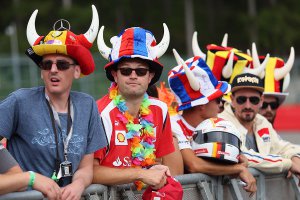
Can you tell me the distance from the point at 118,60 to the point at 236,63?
128 inches

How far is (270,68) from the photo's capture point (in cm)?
1022

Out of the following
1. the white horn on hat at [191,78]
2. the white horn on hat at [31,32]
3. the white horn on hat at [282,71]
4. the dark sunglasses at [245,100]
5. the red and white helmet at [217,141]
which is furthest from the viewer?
the white horn on hat at [282,71]

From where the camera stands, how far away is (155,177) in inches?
243

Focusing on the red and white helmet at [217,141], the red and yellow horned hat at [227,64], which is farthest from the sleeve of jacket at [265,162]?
the red and yellow horned hat at [227,64]

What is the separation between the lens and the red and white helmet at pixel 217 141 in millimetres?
7090

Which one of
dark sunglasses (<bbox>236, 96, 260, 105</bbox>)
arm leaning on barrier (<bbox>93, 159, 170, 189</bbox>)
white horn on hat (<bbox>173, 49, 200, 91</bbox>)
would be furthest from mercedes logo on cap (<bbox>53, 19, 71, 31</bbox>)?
dark sunglasses (<bbox>236, 96, 260, 105</bbox>)

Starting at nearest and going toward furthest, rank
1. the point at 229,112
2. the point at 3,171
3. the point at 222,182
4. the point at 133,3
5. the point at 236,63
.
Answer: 1. the point at 3,171
2. the point at 222,182
3. the point at 229,112
4. the point at 236,63
5. the point at 133,3

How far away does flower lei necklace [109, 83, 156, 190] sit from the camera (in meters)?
6.63

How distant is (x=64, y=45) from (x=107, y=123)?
2.55ft

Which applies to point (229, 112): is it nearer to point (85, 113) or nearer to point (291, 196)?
point (291, 196)

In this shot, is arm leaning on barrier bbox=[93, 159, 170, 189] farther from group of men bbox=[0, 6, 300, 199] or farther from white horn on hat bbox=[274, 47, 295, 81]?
white horn on hat bbox=[274, 47, 295, 81]

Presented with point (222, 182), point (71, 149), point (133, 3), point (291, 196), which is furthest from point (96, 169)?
point (133, 3)

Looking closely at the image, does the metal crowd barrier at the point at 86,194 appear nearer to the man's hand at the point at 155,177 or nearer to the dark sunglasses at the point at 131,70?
the man's hand at the point at 155,177

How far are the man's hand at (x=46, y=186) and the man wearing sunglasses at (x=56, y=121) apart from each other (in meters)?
0.21
